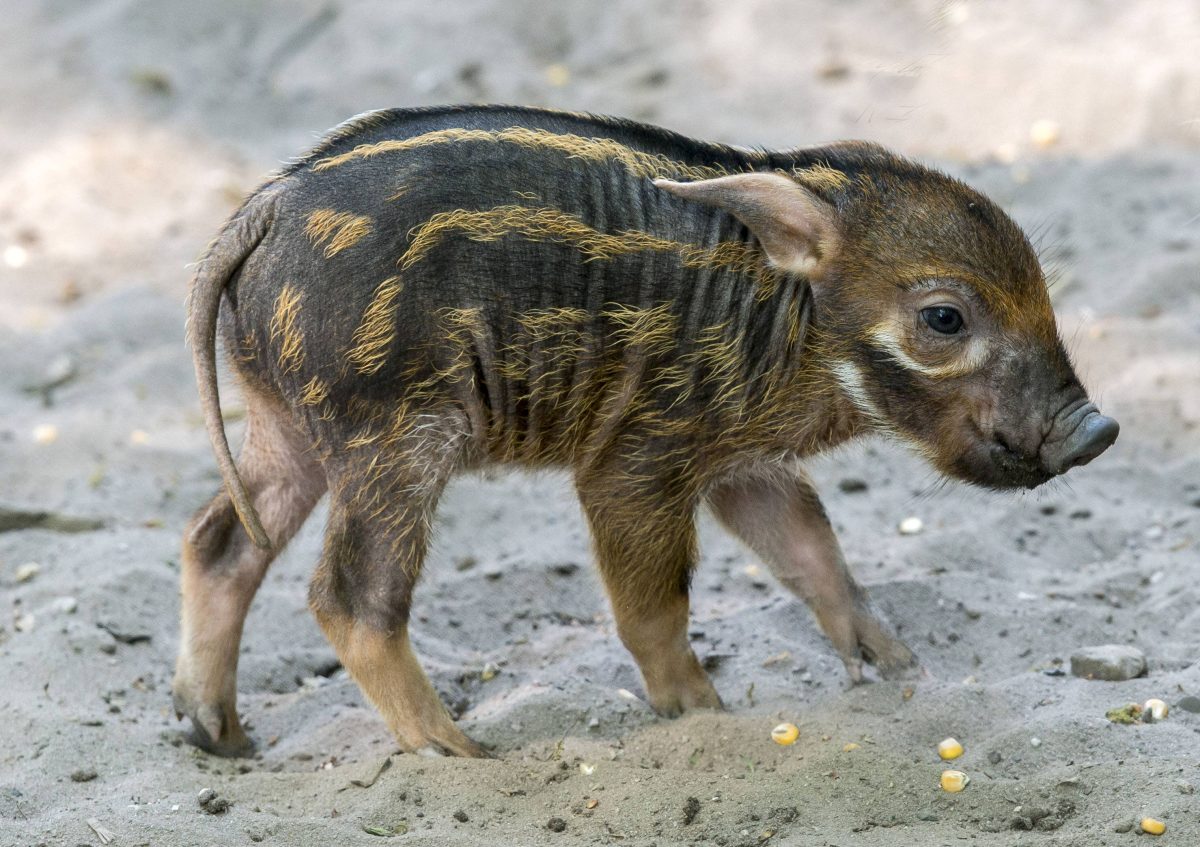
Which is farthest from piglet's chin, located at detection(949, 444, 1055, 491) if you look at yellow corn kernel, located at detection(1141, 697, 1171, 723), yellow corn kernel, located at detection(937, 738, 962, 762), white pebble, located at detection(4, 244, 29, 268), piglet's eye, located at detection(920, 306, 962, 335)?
white pebble, located at detection(4, 244, 29, 268)

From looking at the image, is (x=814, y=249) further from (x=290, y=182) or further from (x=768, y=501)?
(x=290, y=182)

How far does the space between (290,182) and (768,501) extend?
2.20 m

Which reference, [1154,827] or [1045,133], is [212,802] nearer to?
[1154,827]

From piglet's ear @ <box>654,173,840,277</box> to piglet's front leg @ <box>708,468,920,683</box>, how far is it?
2.79 feet

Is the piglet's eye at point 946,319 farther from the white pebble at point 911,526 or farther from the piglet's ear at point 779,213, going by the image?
the white pebble at point 911,526

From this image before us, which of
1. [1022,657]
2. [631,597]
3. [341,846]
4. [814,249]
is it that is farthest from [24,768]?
[1022,657]

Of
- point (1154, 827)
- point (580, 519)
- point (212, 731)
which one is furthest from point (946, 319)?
point (212, 731)

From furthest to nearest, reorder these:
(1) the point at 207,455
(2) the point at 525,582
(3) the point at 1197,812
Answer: (1) the point at 207,455, (2) the point at 525,582, (3) the point at 1197,812

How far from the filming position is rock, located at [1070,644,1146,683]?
18.5 feet

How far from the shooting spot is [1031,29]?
1130 centimetres

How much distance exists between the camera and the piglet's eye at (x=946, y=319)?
18.1 feet

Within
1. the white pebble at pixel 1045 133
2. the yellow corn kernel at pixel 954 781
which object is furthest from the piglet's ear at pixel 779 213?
the white pebble at pixel 1045 133

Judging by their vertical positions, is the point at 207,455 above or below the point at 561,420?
below

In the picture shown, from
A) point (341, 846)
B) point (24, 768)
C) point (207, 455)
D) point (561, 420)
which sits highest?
point (561, 420)
